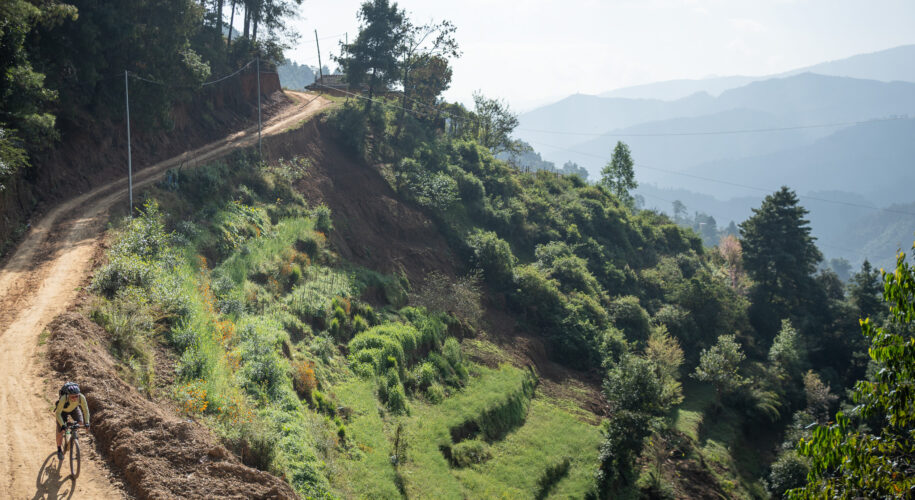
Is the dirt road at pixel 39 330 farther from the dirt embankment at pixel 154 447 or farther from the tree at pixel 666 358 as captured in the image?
the tree at pixel 666 358

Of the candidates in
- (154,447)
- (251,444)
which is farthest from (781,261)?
(154,447)

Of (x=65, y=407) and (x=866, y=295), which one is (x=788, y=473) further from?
(x=65, y=407)

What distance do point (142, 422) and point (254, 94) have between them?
34820 millimetres

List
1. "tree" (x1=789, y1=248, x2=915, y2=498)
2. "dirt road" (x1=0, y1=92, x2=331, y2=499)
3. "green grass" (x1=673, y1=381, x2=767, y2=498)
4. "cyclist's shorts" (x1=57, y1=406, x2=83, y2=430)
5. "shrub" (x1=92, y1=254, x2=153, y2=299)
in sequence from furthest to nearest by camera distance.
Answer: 1. "green grass" (x1=673, y1=381, x2=767, y2=498)
2. "shrub" (x1=92, y1=254, x2=153, y2=299)
3. "cyclist's shorts" (x1=57, y1=406, x2=83, y2=430)
4. "dirt road" (x1=0, y1=92, x2=331, y2=499)
5. "tree" (x1=789, y1=248, x2=915, y2=498)

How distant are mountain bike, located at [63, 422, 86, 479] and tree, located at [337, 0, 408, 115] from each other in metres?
35.2

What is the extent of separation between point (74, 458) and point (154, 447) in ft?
3.98

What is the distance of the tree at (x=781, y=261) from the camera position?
45562 millimetres

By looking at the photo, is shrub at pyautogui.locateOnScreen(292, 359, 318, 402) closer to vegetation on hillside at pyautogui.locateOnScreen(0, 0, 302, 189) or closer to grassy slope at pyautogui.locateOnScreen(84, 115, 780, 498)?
grassy slope at pyautogui.locateOnScreen(84, 115, 780, 498)

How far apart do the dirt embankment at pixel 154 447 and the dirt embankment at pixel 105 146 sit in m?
10.1

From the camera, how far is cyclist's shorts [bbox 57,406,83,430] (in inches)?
347

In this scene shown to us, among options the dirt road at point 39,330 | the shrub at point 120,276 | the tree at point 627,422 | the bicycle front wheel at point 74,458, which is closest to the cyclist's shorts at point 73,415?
the bicycle front wheel at point 74,458

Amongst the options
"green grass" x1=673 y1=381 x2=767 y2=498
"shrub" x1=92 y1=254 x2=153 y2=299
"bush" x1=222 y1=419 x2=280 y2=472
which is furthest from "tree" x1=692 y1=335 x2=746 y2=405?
"shrub" x1=92 y1=254 x2=153 y2=299

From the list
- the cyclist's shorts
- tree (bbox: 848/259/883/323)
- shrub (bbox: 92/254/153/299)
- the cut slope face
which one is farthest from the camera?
tree (bbox: 848/259/883/323)

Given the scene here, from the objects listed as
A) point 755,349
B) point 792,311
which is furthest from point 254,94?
point 792,311
